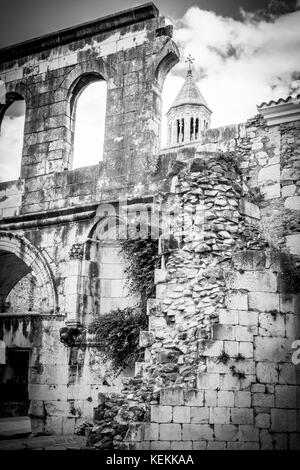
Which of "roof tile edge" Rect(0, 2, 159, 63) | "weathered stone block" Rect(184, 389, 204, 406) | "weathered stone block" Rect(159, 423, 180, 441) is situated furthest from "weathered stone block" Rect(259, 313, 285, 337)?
"roof tile edge" Rect(0, 2, 159, 63)

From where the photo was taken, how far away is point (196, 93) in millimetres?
49844

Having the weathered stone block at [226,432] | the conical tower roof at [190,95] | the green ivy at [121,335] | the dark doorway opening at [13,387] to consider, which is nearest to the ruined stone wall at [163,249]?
the weathered stone block at [226,432]

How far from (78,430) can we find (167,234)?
4404 mm

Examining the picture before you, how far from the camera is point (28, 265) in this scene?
12234mm

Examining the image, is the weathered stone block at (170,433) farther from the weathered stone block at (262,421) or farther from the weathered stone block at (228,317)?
the weathered stone block at (228,317)

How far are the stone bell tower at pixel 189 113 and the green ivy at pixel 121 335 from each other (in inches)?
1540

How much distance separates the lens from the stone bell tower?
160 ft

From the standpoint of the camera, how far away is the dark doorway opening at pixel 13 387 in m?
12.5

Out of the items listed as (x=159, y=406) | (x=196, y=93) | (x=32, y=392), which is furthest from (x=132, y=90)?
(x=196, y=93)

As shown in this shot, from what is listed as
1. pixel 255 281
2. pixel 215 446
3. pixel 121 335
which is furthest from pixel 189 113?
pixel 215 446

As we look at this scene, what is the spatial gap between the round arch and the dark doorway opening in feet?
5.20

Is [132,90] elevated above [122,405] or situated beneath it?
elevated above

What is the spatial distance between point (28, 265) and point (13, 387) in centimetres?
288
